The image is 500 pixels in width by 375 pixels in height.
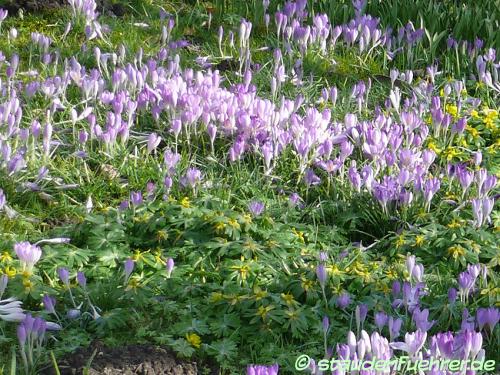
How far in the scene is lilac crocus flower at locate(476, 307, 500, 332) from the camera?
300 cm

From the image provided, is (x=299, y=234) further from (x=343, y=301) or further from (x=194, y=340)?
(x=194, y=340)

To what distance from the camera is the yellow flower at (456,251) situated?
360 cm

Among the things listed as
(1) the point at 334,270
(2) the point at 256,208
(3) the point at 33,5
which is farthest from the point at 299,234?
(3) the point at 33,5

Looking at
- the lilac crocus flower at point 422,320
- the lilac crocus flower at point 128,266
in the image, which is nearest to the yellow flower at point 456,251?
the lilac crocus flower at point 422,320

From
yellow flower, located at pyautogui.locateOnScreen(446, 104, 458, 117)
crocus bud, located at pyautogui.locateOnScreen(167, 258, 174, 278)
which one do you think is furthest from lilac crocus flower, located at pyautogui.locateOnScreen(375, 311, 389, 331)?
yellow flower, located at pyautogui.locateOnScreen(446, 104, 458, 117)

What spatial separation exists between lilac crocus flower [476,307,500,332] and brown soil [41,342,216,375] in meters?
0.97

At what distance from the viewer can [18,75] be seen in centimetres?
541

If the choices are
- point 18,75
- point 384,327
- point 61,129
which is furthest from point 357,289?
point 18,75

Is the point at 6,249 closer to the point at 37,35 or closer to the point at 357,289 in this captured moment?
the point at 357,289

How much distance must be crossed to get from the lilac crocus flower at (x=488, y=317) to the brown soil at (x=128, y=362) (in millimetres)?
970

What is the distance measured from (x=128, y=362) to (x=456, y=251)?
4.92 feet

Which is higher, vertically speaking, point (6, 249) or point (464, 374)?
point (464, 374)

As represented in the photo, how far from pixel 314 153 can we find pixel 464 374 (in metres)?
2.10

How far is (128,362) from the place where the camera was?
9.62ft
